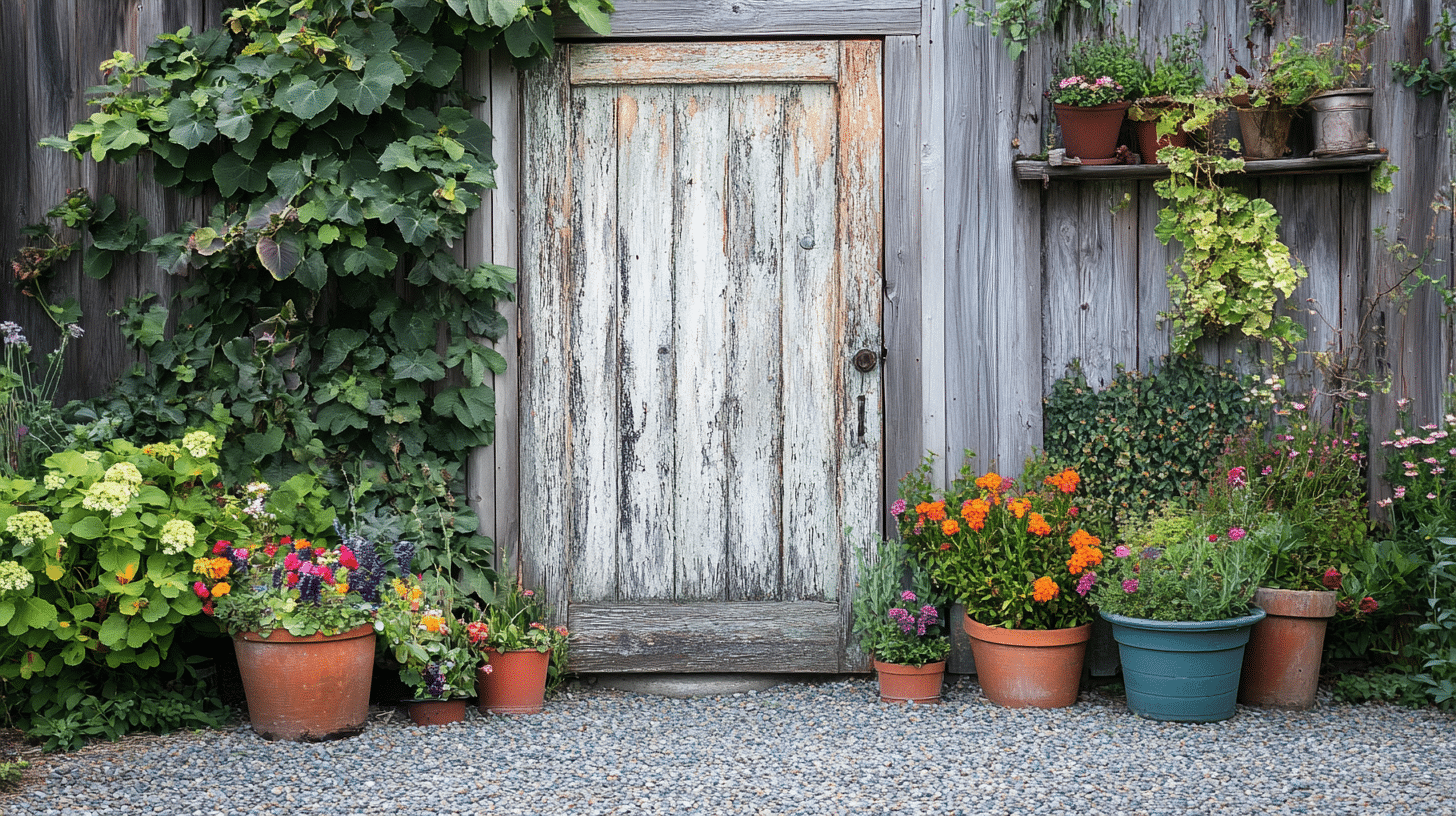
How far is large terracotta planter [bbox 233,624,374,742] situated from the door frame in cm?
68

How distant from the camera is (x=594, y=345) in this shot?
3484 mm

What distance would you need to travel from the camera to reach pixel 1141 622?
2.95 metres

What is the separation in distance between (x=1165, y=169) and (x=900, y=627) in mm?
1588

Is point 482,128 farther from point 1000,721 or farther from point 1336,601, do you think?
point 1336,601

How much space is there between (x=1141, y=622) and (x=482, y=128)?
7.82ft

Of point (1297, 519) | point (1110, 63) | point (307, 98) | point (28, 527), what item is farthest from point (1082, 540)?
point (28, 527)

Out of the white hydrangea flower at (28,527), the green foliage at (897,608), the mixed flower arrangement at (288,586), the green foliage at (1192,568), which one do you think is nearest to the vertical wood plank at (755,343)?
the green foliage at (897,608)

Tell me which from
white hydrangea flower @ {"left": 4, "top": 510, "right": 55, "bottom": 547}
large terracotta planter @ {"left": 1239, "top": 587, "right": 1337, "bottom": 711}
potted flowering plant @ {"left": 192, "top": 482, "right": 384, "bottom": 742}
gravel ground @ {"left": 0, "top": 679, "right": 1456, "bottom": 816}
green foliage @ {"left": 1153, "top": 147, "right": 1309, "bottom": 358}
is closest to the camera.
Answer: gravel ground @ {"left": 0, "top": 679, "right": 1456, "bottom": 816}

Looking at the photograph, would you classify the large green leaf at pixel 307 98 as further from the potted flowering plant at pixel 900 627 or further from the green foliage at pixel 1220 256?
the green foliage at pixel 1220 256

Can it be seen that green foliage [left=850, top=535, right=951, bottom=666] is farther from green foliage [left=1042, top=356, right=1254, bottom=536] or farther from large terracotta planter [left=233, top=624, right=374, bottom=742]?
large terracotta planter [left=233, top=624, right=374, bottom=742]

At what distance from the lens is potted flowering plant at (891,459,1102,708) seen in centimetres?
311

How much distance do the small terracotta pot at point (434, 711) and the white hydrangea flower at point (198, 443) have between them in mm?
877

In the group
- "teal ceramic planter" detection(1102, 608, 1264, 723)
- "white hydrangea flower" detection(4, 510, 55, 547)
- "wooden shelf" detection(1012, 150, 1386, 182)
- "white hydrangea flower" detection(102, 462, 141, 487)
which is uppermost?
"wooden shelf" detection(1012, 150, 1386, 182)

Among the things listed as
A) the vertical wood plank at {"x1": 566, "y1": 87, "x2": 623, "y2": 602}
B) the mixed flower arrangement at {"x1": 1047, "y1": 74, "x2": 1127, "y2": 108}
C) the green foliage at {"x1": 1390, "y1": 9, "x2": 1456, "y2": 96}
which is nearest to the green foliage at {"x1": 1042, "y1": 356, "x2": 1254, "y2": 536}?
the mixed flower arrangement at {"x1": 1047, "y1": 74, "x2": 1127, "y2": 108}
